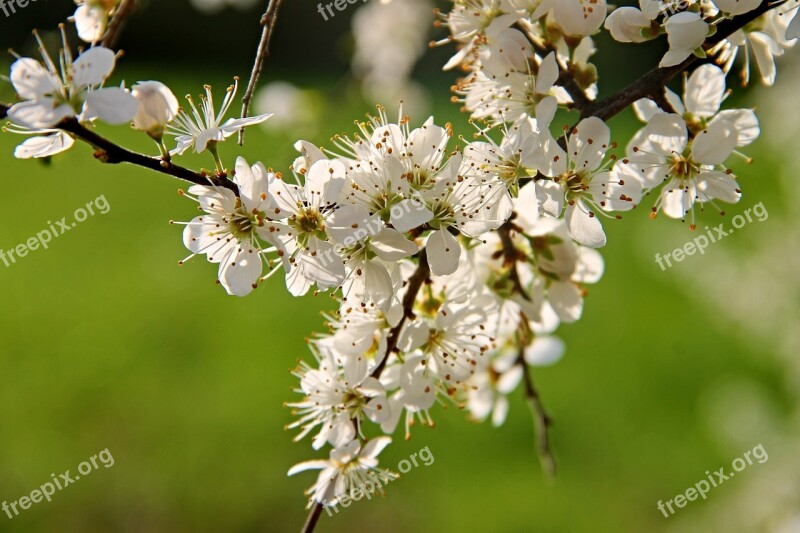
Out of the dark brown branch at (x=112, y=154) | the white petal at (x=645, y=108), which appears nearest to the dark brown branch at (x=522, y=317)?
the white petal at (x=645, y=108)

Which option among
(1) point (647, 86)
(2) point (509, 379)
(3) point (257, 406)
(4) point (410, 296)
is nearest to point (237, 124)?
(4) point (410, 296)

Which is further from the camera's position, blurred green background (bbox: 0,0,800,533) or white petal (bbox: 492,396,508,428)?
blurred green background (bbox: 0,0,800,533)

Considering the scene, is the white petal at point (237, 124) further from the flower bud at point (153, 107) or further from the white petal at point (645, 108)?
the white petal at point (645, 108)

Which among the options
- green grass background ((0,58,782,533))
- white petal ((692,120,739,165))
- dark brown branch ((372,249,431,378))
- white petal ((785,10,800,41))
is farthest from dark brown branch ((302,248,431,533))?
green grass background ((0,58,782,533))

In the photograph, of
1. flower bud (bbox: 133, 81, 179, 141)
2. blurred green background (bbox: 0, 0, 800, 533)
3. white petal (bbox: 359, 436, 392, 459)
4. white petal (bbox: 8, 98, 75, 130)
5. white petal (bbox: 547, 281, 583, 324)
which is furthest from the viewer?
blurred green background (bbox: 0, 0, 800, 533)

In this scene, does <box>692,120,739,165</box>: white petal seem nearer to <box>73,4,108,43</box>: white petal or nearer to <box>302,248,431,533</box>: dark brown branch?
<box>302,248,431,533</box>: dark brown branch

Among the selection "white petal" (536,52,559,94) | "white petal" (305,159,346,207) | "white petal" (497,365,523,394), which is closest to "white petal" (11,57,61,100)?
"white petal" (305,159,346,207)

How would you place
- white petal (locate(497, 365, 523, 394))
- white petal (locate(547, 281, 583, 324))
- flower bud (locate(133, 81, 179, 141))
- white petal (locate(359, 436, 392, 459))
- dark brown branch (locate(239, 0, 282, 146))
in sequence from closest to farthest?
1. flower bud (locate(133, 81, 179, 141))
2. dark brown branch (locate(239, 0, 282, 146))
3. white petal (locate(359, 436, 392, 459))
4. white petal (locate(547, 281, 583, 324))
5. white petal (locate(497, 365, 523, 394))

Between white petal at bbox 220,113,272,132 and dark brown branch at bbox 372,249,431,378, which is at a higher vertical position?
white petal at bbox 220,113,272,132

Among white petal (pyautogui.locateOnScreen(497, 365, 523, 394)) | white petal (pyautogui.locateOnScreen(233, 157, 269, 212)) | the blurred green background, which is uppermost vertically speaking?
white petal (pyautogui.locateOnScreen(233, 157, 269, 212))
